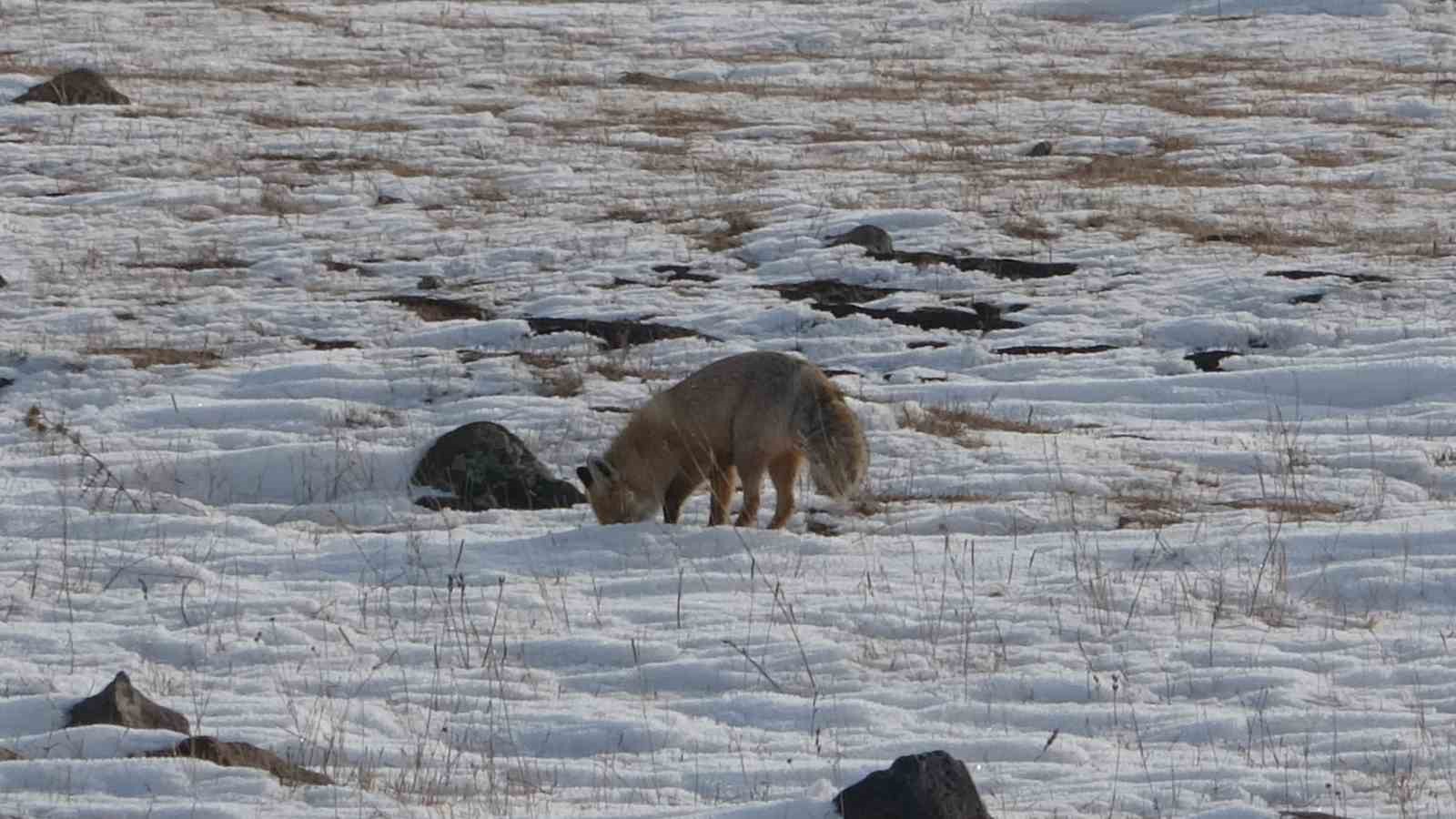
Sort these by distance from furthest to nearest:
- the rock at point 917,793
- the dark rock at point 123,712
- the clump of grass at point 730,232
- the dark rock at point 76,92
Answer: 1. the dark rock at point 76,92
2. the clump of grass at point 730,232
3. the dark rock at point 123,712
4. the rock at point 917,793

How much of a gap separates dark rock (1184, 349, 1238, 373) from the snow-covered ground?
0.23m

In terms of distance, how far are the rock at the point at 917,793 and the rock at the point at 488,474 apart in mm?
5464

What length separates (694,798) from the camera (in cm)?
613

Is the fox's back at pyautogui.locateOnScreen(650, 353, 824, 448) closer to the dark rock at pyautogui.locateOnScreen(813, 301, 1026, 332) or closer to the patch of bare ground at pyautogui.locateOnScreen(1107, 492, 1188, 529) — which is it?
the patch of bare ground at pyautogui.locateOnScreen(1107, 492, 1188, 529)

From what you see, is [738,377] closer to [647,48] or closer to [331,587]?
[331,587]

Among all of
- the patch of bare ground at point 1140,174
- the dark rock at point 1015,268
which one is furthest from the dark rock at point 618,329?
the patch of bare ground at point 1140,174

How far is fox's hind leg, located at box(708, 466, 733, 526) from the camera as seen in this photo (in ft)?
33.4

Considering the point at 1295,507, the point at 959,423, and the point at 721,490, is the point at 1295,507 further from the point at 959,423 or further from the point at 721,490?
the point at 721,490

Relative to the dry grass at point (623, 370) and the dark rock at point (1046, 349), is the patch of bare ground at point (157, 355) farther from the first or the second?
the dark rock at point (1046, 349)

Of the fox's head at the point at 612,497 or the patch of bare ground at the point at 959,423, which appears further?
the patch of bare ground at the point at 959,423

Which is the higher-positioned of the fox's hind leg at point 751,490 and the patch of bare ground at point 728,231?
the patch of bare ground at point 728,231

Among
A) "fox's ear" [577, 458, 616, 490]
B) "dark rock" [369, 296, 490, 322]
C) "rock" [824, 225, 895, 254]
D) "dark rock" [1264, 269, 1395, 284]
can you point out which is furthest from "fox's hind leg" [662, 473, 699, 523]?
"dark rock" [1264, 269, 1395, 284]

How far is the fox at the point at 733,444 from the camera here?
31.2 ft

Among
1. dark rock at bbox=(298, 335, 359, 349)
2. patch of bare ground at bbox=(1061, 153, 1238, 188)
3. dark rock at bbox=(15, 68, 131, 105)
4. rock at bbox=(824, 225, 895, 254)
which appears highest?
dark rock at bbox=(15, 68, 131, 105)
